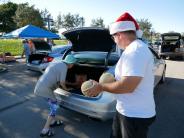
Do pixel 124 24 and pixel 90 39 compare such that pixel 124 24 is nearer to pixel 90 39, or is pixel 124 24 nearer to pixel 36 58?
pixel 90 39

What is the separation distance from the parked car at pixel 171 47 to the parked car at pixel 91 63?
1498 cm

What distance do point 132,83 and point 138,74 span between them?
90mm

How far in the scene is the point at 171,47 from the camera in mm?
20000

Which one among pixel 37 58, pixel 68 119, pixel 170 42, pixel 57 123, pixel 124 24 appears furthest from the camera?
pixel 170 42

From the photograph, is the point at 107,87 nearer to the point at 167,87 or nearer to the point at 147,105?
the point at 147,105

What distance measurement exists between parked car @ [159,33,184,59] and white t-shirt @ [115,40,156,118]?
18.0m

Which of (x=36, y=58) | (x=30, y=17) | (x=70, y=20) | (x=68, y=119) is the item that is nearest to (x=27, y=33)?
(x=36, y=58)

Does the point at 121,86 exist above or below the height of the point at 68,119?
above

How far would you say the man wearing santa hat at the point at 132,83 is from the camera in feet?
6.88

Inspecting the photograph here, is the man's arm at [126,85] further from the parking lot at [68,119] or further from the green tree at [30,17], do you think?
the green tree at [30,17]

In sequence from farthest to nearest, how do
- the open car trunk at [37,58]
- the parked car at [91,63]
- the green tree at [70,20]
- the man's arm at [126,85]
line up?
1. the green tree at [70,20]
2. the open car trunk at [37,58]
3. the parked car at [91,63]
4. the man's arm at [126,85]

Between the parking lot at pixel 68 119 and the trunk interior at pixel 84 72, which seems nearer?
the parking lot at pixel 68 119

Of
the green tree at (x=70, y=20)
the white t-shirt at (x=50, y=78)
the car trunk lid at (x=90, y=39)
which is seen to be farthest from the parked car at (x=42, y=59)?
the green tree at (x=70, y=20)

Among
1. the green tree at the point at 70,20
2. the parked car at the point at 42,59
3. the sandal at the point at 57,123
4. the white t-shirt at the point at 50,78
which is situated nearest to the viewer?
the white t-shirt at the point at 50,78
